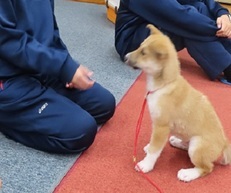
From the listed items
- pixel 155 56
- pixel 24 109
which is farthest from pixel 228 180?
pixel 24 109

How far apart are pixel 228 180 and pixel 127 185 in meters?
0.32

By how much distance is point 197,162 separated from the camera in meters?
1.15

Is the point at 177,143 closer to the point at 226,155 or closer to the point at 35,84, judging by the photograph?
the point at 226,155

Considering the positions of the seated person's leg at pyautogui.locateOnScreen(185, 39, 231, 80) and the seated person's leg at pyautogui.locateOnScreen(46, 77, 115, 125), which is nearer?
the seated person's leg at pyautogui.locateOnScreen(46, 77, 115, 125)

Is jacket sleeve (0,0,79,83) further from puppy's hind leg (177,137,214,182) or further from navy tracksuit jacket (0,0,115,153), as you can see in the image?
puppy's hind leg (177,137,214,182)

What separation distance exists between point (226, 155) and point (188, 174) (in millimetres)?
142

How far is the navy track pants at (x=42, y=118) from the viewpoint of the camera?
3.95 ft

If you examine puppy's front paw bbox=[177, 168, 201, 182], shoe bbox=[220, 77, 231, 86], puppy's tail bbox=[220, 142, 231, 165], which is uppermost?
puppy's tail bbox=[220, 142, 231, 165]

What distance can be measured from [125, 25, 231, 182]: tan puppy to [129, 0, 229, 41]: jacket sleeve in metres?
0.76

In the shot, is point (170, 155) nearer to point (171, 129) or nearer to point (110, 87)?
point (171, 129)

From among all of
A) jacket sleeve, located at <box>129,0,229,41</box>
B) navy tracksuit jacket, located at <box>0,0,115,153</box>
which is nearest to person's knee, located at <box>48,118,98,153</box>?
navy tracksuit jacket, located at <box>0,0,115,153</box>

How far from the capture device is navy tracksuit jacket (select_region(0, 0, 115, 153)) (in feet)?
3.74

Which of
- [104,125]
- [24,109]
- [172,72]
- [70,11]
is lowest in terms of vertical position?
[70,11]

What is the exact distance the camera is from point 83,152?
126 cm
